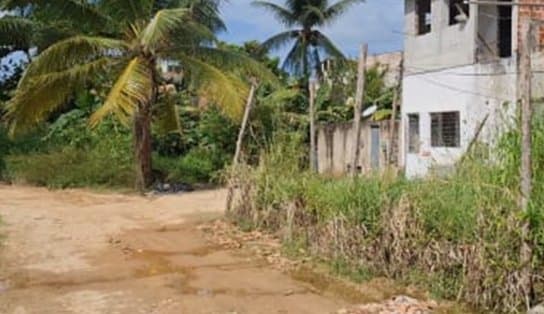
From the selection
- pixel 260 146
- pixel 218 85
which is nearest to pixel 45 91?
pixel 218 85

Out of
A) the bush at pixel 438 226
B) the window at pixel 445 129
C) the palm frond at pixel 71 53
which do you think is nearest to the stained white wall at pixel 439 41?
the window at pixel 445 129

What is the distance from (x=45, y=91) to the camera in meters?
15.9

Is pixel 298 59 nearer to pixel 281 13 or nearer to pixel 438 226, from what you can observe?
pixel 281 13

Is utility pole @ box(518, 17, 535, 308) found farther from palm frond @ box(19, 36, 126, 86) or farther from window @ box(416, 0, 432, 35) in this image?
window @ box(416, 0, 432, 35)

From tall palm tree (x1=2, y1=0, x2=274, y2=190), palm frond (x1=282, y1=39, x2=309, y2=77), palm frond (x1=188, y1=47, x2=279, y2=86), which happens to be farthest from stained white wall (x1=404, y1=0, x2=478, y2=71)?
palm frond (x1=282, y1=39, x2=309, y2=77)

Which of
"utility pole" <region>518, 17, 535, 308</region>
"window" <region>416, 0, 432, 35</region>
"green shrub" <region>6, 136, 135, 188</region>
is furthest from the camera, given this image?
"green shrub" <region>6, 136, 135, 188</region>

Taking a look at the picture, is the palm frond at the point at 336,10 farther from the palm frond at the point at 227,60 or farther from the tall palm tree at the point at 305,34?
the palm frond at the point at 227,60

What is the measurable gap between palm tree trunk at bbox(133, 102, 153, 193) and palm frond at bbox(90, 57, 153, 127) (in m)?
1.04

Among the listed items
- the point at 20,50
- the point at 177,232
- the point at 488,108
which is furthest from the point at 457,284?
the point at 20,50

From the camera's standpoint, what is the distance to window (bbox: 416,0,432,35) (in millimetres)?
17656

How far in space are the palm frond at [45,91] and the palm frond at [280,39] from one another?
45.3 ft

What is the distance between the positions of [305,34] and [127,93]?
50.8ft

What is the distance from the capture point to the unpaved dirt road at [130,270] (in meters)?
6.91

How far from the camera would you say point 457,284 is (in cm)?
680
